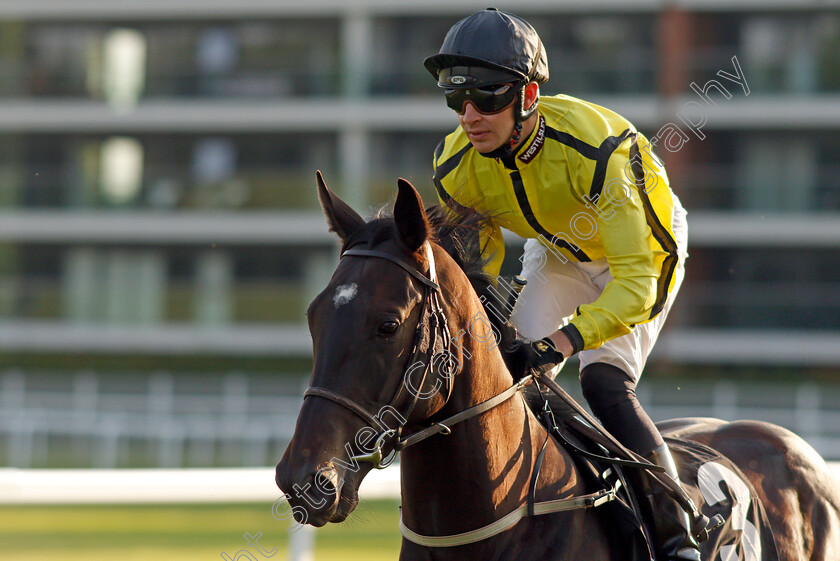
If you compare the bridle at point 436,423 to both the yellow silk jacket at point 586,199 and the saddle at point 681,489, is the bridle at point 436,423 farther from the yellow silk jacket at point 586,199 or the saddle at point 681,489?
the yellow silk jacket at point 586,199

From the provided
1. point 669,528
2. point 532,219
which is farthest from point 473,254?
point 669,528

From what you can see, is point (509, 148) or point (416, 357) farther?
point (509, 148)

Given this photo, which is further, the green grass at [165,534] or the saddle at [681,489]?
the green grass at [165,534]

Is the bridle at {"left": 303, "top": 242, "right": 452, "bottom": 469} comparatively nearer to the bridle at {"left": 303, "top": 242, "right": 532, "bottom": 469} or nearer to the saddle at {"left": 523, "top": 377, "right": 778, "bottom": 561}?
the bridle at {"left": 303, "top": 242, "right": 532, "bottom": 469}

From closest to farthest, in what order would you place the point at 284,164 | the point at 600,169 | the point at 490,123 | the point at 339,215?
1. the point at 339,215
2. the point at 490,123
3. the point at 600,169
4. the point at 284,164

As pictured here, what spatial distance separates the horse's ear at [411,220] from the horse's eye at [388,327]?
0.22 metres

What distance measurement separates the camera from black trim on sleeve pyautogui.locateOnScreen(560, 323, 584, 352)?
7.87 ft

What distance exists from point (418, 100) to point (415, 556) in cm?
1940

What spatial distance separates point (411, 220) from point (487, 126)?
57cm

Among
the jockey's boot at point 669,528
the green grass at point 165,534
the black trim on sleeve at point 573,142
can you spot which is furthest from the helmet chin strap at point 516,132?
the green grass at point 165,534

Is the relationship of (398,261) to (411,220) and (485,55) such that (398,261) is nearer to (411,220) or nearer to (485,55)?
(411,220)

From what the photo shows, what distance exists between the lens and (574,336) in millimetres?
2410

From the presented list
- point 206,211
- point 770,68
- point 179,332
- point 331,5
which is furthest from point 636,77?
point 179,332

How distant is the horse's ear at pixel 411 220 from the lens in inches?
81.5
